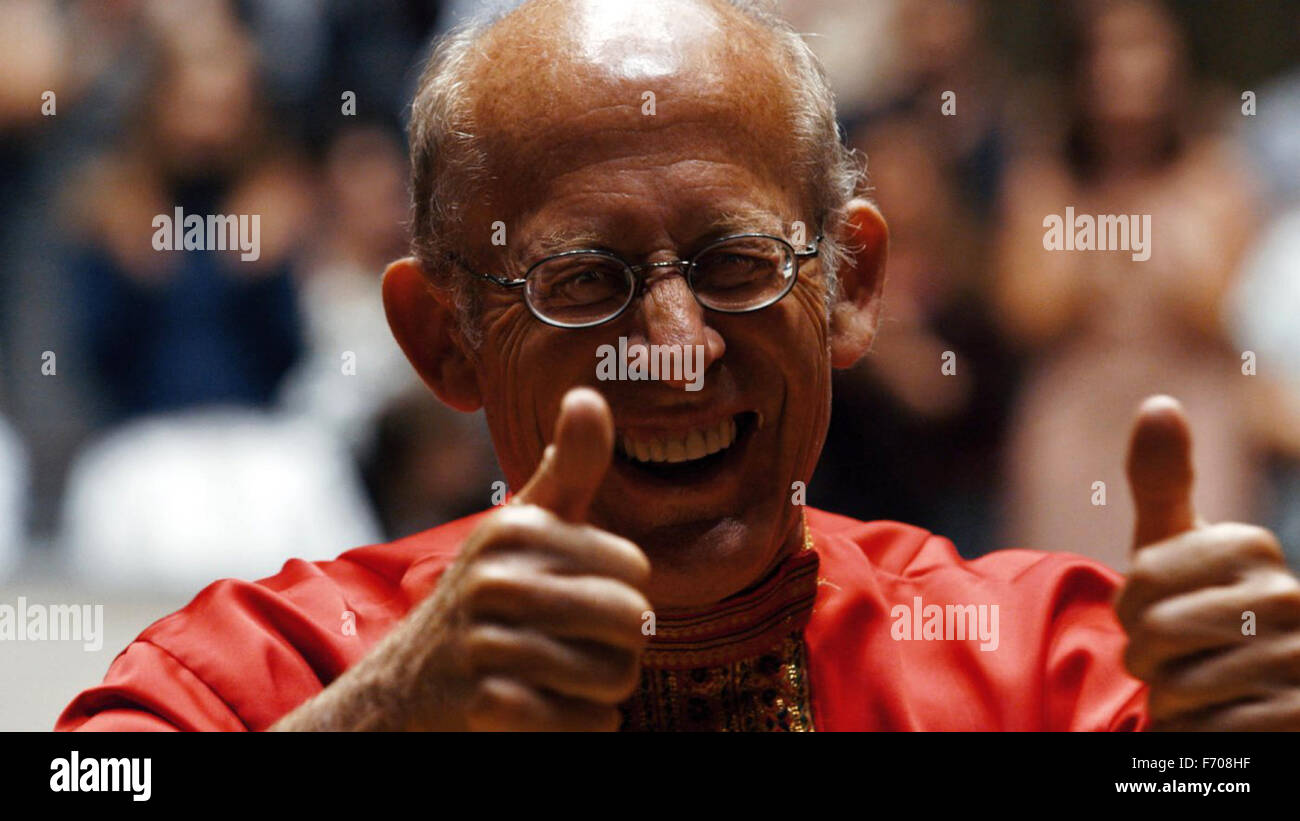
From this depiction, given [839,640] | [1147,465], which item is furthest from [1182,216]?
[1147,465]

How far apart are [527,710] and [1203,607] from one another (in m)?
0.75

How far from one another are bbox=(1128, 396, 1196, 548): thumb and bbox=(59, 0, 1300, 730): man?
0.66 m

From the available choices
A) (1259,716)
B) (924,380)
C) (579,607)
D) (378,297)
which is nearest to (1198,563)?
(1259,716)

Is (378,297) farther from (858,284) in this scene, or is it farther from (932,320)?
(858,284)

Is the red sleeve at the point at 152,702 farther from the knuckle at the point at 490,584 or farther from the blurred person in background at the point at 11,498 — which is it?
the blurred person in background at the point at 11,498

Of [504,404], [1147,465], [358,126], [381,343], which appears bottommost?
[1147,465]

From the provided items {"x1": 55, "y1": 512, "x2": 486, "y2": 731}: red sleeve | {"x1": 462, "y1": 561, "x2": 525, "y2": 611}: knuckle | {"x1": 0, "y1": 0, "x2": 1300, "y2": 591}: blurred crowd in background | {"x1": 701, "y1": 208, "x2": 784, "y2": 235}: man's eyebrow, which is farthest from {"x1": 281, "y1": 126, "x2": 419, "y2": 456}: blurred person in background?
{"x1": 462, "y1": 561, "x2": 525, "y2": 611}: knuckle

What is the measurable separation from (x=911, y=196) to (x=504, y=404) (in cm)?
195

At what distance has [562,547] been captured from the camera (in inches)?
73.4

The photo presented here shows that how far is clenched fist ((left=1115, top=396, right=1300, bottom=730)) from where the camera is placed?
1.85 metres

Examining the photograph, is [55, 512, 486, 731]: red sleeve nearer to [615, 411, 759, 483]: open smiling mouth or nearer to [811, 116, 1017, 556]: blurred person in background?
[615, 411, 759, 483]: open smiling mouth

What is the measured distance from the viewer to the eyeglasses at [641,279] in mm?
2430
